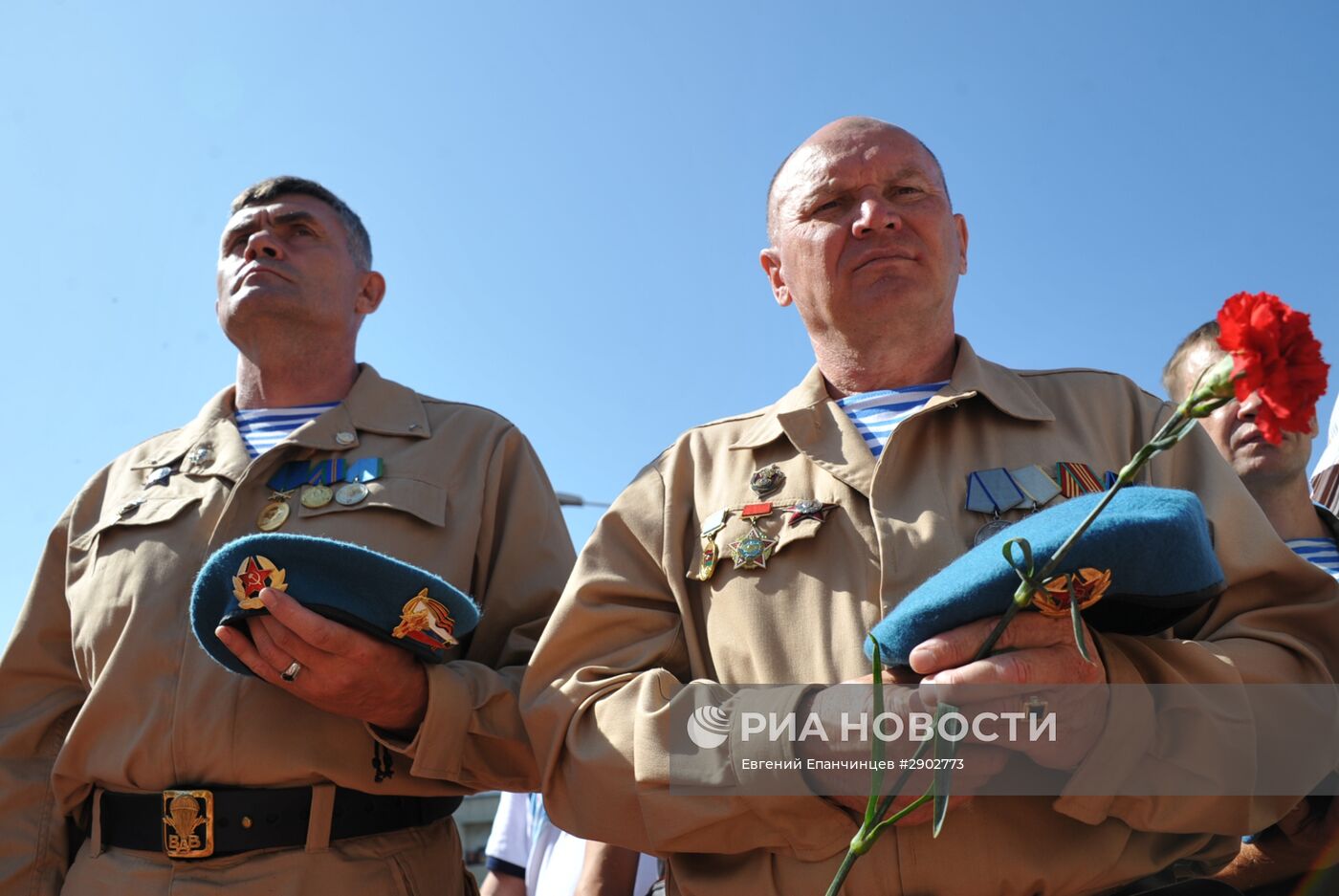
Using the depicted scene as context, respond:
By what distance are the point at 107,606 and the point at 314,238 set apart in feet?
4.62

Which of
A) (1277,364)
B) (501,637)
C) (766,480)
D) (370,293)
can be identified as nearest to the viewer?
(1277,364)

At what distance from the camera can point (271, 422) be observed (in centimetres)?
385

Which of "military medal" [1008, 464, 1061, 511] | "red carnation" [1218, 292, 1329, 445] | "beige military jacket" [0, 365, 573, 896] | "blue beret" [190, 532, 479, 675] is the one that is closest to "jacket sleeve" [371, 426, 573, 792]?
"beige military jacket" [0, 365, 573, 896]

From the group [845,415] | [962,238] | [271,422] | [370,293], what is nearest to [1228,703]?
[845,415]

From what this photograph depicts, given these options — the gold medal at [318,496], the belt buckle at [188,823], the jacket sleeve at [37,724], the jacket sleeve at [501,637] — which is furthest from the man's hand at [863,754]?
the jacket sleeve at [37,724]

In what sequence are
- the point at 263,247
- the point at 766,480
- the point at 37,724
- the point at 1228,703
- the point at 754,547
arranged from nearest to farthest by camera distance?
the point at 1228,703 → the point at 754,547 → the point at 766,480 → the point at 37,724 → the point at 263,247

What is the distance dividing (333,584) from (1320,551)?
9.64 feet

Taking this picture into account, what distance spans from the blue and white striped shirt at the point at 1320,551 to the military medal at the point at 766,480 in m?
1.82

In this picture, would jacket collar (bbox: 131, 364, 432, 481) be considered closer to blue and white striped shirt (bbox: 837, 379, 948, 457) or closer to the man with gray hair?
the man with gray hair

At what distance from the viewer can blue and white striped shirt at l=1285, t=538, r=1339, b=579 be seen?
3762mm

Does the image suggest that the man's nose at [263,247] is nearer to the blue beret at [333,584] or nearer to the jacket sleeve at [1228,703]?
the blue beret at [333,584]

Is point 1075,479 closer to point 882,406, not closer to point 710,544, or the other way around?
point 882,406

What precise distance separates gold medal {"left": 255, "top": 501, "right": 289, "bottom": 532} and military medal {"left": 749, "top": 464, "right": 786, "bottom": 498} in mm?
1369

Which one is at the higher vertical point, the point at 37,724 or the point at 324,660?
the point at 324,660
